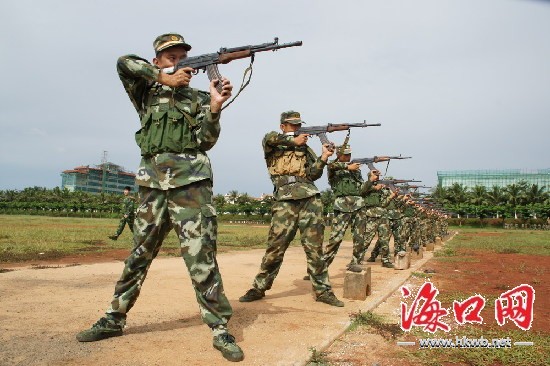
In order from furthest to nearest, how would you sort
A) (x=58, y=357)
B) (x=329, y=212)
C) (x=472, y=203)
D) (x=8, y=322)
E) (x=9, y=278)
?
(x=472, y=203) < (x=329, y=212) < (x=9, y=278) < (x=8, y=322) < (x=58, y=357)

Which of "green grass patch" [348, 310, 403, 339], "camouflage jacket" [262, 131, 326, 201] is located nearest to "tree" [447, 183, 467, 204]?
"camouflage jacket" [262, 131, 326, 201]

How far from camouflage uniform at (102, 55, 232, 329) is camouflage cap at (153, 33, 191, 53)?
0.80 feet

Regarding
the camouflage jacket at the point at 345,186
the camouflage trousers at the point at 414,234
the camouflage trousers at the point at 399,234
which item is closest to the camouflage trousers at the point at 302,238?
the camouflage jacket at the point at 345,186

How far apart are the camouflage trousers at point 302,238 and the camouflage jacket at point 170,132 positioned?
7.70 ft

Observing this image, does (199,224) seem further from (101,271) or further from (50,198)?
(50,198)

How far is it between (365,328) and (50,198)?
87.6 m

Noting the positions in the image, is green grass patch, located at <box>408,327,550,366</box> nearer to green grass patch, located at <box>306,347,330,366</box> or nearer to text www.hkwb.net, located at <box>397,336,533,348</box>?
text www.hkwb.net, located at <box>397,336,533,348</box>

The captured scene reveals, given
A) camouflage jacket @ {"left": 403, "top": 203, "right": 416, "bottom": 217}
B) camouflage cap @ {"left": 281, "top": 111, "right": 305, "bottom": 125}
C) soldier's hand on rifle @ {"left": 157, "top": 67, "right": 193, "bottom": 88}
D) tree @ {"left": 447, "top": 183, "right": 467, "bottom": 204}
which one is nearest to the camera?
soldier's hand on rifle @ {"left": 157, "top": 67, "right": 193, "bottom": 88}

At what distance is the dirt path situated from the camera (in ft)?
12.1

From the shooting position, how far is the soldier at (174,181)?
13.0 ft

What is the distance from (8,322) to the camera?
4656mm

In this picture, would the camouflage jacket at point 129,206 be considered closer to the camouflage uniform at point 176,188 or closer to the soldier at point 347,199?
the soldier at point 347,199

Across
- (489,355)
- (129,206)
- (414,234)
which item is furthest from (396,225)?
(489,355)

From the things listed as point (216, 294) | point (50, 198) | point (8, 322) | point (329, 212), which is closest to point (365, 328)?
point (216, 294)
